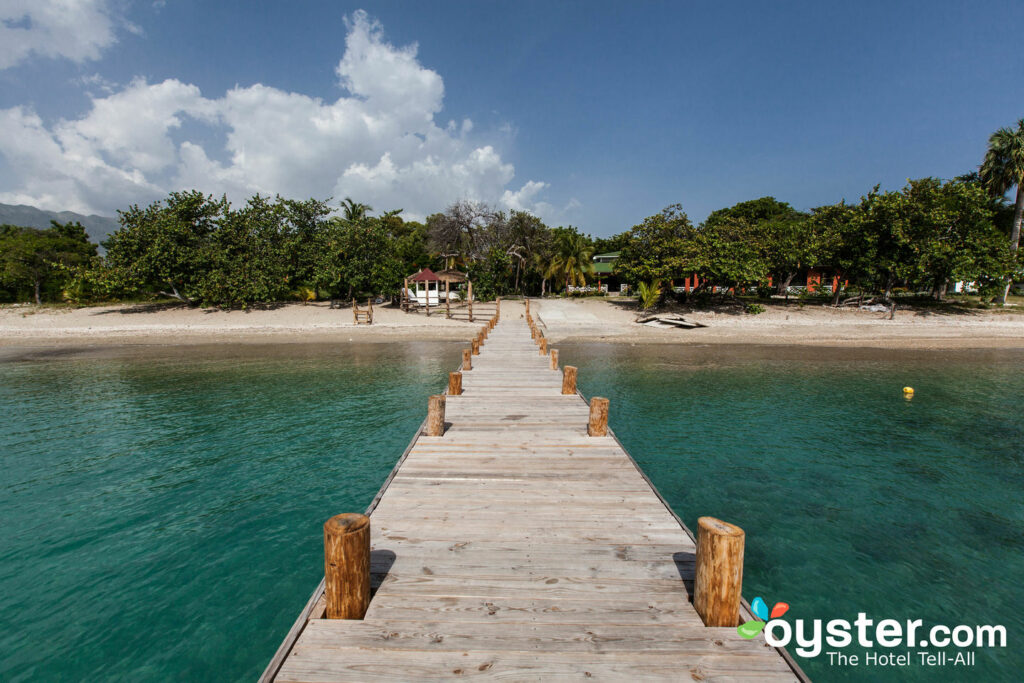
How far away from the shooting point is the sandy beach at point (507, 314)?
2933 cm

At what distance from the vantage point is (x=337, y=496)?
8.56 meters

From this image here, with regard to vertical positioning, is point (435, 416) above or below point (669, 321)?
below

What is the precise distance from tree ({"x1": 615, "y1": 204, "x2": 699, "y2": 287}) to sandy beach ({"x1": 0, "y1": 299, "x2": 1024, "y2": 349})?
13.2 feet

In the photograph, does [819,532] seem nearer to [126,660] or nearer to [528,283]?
[126,660]

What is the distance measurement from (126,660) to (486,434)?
5.62 m

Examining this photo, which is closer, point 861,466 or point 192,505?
point 192,505

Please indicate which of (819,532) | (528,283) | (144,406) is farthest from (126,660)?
(528,283)

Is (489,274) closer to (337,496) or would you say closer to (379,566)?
(337,496)

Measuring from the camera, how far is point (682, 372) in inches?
782

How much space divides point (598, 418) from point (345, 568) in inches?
223

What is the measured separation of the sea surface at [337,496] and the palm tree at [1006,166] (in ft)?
103

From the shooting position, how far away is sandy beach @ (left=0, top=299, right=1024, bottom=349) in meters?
29.3

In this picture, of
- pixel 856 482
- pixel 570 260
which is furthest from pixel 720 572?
pixel 570 260

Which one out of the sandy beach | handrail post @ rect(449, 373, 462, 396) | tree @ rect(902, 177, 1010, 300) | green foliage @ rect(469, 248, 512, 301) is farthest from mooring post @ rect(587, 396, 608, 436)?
tree @ rect(902, 177, 1010, 300)
